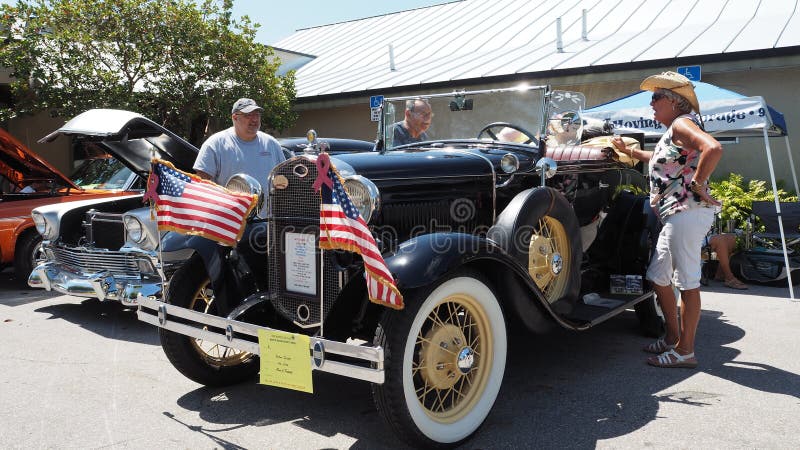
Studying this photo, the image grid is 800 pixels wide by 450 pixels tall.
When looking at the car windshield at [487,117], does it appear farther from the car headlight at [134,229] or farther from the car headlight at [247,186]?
the car headlight at [134,229]

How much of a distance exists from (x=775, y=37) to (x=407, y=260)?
345 inches

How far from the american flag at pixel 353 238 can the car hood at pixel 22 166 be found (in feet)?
20.0

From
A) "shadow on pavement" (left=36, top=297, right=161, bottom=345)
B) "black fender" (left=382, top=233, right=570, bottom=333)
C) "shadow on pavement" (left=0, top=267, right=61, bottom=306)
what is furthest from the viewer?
"shadow on pavement" (left=0, top=267, right=61, bottom=306)

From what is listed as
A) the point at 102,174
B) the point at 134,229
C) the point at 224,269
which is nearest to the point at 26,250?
the point at 102,174

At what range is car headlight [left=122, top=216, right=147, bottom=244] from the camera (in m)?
5.21

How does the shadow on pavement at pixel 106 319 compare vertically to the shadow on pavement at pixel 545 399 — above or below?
below

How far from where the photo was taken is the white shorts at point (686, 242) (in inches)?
158

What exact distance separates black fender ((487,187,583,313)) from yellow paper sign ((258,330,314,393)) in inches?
48.4

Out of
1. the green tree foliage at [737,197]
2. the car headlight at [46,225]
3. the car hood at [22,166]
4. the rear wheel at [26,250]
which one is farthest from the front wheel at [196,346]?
the green tree foliage at [737,197]

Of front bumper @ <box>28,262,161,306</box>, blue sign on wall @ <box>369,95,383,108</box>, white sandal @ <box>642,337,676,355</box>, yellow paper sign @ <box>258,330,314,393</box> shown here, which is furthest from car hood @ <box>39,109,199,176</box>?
white sandal @ <box>642,337,676,355</box>

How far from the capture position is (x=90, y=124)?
5.56 m

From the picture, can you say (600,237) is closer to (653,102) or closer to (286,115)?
(653,102)

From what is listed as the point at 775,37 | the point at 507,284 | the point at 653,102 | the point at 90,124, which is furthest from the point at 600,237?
the point at 775,37

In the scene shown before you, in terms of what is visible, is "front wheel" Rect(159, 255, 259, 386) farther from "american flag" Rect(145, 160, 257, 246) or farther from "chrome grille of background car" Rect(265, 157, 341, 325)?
"chrome grille of background car" Rect(265, 157, 341, 325)
